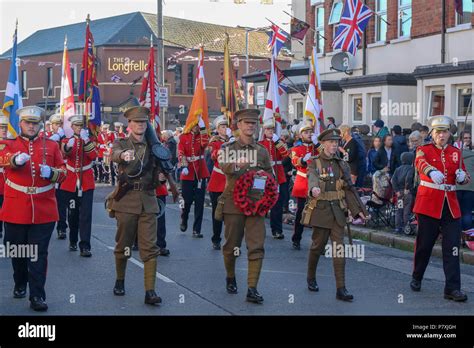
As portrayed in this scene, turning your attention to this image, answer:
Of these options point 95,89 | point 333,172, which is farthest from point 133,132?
point 95,89

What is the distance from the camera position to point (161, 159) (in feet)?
31.4

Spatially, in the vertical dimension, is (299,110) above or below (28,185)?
above

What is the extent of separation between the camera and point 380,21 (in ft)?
86.7

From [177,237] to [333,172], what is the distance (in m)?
5.83

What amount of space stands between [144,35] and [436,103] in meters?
43.7

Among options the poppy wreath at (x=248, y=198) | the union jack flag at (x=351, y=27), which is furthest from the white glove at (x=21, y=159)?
the union jack flag at (x=351, y=27)

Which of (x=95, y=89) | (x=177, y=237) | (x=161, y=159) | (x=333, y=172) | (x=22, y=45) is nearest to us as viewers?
(x=161, y=159)

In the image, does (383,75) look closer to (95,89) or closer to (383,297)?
(95,89)

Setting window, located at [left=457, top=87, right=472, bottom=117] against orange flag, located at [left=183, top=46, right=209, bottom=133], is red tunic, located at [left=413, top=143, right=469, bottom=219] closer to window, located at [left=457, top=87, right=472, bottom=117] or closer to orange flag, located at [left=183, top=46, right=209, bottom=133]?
orange flag, located at [left=183, top=46, right=209, bottom=133]

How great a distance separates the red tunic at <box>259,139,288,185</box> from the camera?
1414 centimetres

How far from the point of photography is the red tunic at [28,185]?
9148mm

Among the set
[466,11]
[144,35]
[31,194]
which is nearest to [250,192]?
[31,194]

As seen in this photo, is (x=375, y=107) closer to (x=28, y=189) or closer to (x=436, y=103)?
(x=436, y=103)

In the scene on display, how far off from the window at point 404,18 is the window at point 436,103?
11.3 ft
